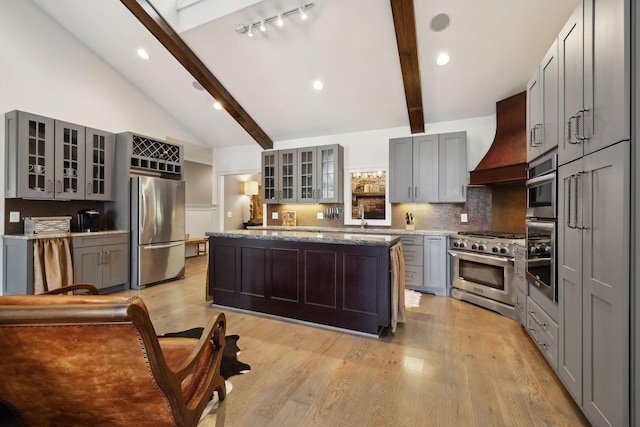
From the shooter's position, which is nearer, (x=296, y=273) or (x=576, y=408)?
(x=576, y=408)

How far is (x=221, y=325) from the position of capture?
5.32 feet

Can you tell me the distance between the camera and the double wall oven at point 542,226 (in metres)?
2.03

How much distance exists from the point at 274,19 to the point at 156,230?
357cm

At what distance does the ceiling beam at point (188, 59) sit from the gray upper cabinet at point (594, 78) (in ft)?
14.3

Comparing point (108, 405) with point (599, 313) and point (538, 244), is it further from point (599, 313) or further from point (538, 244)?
point (538, 244)

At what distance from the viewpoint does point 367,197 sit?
529cm

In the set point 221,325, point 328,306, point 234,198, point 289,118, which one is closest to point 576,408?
point 328,306

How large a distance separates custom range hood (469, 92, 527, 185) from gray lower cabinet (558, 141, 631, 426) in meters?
1.79

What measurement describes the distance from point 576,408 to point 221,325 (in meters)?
2.21

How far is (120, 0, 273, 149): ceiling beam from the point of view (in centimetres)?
361

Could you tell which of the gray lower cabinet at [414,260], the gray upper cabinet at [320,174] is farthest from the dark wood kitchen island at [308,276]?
the gray upper cabinet at [320,174]

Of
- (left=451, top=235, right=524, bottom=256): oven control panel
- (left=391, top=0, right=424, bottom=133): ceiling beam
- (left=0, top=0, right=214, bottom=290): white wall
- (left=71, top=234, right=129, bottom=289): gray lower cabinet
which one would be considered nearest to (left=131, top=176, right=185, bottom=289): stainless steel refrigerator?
(left=71, top=234, right=129, bottom=289): gray lower cabinet

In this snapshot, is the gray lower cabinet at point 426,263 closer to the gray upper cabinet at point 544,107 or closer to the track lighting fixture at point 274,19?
the gray upper cabinet at point 544,107

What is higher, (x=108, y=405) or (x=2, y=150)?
Answer: (x=2, y=150)
